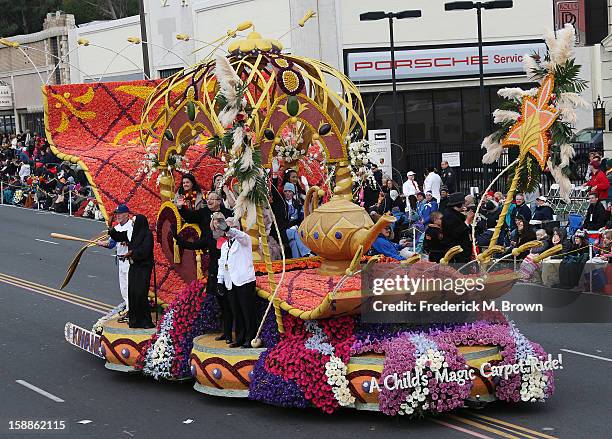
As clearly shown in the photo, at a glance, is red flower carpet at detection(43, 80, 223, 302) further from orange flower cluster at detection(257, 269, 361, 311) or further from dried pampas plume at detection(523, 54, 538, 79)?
dried pampas plume at detection(523, 54, 538, 79)

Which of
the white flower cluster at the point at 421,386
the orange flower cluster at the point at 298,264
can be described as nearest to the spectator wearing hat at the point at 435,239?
the orange flower cluster at the point at 298,264

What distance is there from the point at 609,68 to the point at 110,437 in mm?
20942

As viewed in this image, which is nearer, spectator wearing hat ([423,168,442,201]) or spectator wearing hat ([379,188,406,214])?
spectator wearing hat ([379,188,406,214])

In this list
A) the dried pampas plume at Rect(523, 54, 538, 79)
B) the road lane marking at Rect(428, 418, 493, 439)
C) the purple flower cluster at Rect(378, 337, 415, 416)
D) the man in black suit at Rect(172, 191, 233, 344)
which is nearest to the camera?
the road lane marking at Rect(428, 418, 493, 439)

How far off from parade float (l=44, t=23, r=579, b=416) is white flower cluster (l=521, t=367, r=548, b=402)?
0.05 feet

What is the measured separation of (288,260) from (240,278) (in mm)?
2047

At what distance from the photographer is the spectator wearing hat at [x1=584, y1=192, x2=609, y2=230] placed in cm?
2045

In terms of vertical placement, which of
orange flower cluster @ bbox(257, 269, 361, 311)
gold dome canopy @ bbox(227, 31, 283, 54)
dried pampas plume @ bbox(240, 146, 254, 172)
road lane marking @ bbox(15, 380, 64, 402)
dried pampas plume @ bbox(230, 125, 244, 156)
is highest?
gold dome canopy @ bbox(227, 31, 283, 54)

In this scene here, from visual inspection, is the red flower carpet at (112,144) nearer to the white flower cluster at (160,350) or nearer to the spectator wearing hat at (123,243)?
the spectator wearing hat at (123,243)

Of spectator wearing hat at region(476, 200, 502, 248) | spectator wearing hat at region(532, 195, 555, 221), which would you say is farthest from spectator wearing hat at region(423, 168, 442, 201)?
spectator wearing hat at region(532, 195, 555, 221)

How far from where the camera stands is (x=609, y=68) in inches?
1153

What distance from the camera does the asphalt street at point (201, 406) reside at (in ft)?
38.0

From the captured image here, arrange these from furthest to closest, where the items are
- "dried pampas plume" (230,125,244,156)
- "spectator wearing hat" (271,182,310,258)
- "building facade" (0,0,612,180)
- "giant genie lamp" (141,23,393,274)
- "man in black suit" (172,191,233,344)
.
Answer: "building facade" (0,0,612,180) → "spectator wearing hat" (271,182,310,258) → "giant genie lamp" (141,23,393,274) → "man in black suit" (172,191,233,344) → "dried pampas plume" (230,125,244,156)

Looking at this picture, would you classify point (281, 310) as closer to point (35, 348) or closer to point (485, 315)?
point (485, 315)
